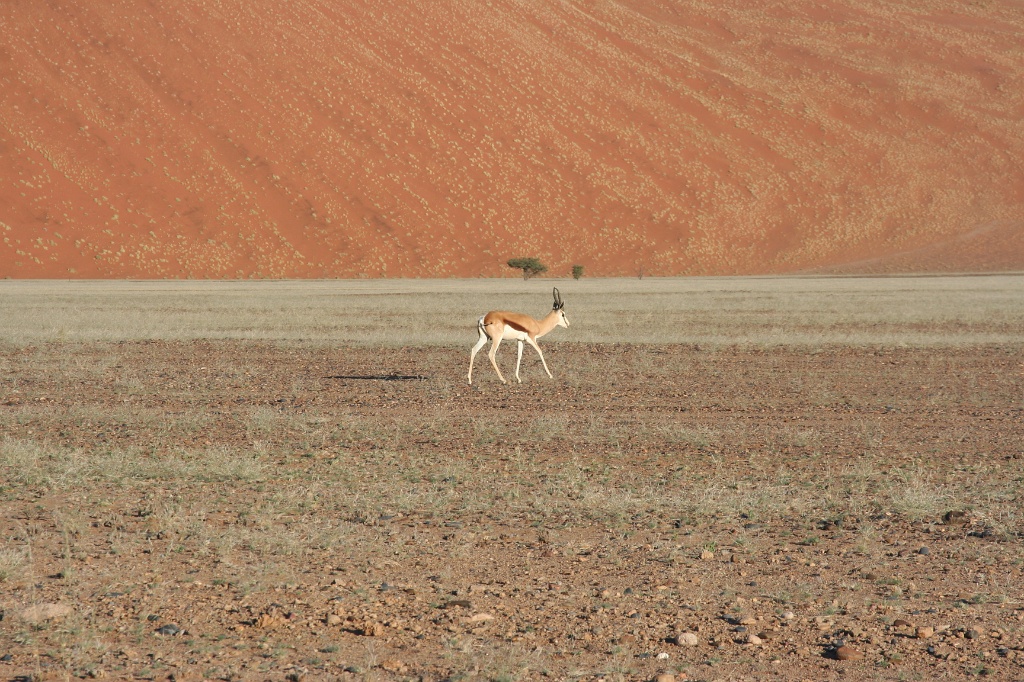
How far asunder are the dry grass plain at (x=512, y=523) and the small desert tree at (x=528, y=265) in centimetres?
5442

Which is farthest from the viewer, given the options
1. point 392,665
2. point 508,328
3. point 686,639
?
point 508,328

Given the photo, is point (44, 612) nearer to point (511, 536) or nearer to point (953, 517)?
point (511, 536)

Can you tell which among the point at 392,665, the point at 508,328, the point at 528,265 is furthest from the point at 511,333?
the point at 528,265

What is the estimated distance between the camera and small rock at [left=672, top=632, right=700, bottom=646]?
5760 millimetres

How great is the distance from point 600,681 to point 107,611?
278 cm

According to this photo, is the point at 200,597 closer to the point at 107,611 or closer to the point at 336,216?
the point at 107,611

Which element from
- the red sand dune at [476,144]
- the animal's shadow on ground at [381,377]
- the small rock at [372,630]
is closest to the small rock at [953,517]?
the small rock at [372,630]

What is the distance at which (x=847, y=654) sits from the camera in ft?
→ 18.3

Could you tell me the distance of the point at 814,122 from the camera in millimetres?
98312

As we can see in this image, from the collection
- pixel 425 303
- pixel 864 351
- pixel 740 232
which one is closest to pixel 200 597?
pixel 864 351

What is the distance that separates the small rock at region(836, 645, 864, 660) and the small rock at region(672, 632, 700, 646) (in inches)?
27.0

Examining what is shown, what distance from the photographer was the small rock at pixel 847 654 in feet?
18.2

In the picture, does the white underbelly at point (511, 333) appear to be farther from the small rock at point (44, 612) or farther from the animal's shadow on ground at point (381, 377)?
the small rock at point (44, 612)

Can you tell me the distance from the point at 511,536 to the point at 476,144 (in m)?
82.2
